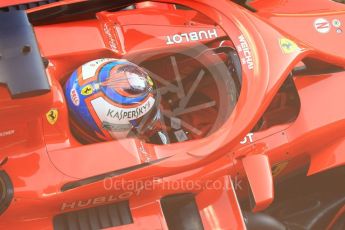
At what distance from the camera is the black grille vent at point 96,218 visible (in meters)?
3.34

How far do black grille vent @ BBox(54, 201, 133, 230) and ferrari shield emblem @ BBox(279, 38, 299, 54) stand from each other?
3.68ft

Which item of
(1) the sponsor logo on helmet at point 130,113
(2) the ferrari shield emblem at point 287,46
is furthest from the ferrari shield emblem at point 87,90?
(2) the ferrari shield emblem at point 287,46

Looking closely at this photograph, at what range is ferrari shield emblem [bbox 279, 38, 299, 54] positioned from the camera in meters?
3.50

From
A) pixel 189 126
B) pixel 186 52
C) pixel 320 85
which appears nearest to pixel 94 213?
pixel 189 126

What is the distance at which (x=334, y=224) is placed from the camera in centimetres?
410

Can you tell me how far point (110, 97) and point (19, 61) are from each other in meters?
0.58

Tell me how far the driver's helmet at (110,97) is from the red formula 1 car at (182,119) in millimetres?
15

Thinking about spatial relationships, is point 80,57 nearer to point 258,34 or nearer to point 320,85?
point 258,34

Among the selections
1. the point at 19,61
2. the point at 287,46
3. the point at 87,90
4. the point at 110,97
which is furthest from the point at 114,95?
the point at 287,46

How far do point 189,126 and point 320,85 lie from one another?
0.79 meters

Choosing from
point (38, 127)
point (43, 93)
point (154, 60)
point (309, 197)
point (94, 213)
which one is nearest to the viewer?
point (43, 93)

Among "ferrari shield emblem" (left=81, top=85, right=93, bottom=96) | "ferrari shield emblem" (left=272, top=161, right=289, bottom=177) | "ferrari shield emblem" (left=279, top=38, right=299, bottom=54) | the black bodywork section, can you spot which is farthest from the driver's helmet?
"ferrari shield emblem" (left=272, top=161, right=289, bottom=177)

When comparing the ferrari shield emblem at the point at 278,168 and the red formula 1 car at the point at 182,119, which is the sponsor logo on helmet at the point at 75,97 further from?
the ferrari shield emblem at the point at 278,168

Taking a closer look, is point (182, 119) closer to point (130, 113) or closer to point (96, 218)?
point (130, 113)
